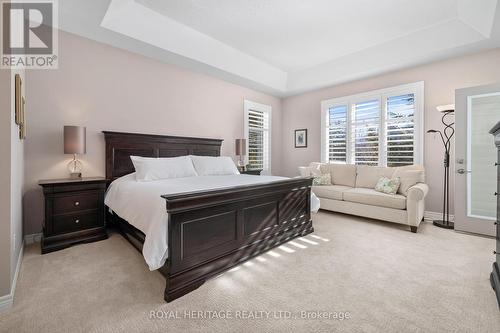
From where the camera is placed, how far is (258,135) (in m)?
5.87

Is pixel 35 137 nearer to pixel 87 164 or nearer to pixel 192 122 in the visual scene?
pixel 87 164

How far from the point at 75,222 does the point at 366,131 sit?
5297 mm

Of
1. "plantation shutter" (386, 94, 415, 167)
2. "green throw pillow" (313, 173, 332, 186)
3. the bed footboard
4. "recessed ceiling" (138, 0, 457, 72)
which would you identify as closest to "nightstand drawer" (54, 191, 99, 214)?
the bed footboard

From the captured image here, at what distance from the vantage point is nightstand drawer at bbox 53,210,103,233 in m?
2.73

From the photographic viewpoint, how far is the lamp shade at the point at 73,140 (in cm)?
292

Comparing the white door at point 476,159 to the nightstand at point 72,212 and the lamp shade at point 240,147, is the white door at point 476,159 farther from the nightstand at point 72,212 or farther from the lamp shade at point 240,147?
the nightstand at point 72,212

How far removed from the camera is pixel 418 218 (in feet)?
11.1

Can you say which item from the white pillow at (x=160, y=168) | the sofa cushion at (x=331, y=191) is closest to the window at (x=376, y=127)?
the sofa cushion at (x=331, y=191)

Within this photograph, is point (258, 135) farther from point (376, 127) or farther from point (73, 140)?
point (73, 140)

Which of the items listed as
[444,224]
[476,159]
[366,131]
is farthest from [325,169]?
[476,159]

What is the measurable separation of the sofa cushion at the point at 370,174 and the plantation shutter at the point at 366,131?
0.34 metres

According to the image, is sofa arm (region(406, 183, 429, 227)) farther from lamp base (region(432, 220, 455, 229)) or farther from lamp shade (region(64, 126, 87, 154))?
lamp shade (region(64, 126, 87, 154))

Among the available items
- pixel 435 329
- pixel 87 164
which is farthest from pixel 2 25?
pixel 435 329

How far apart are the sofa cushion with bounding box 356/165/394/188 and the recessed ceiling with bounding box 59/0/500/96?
1.90 metres
